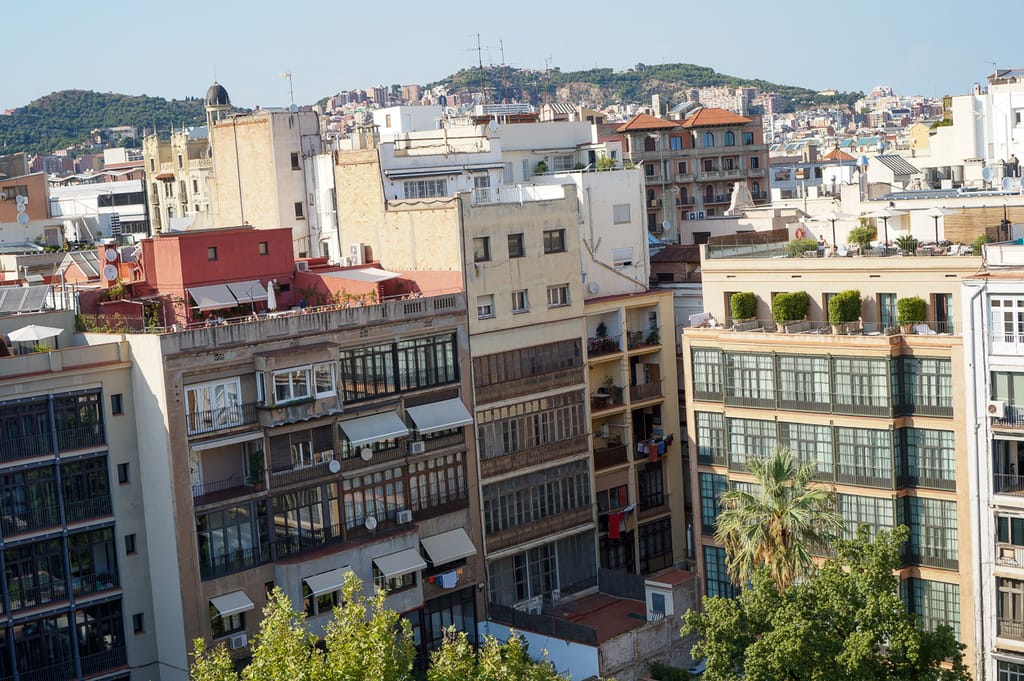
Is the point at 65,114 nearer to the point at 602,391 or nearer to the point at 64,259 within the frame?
the point at 64,259

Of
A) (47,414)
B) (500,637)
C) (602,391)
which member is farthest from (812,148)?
(47,414)

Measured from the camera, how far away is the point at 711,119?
348 ft

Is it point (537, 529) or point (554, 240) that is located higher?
point (554, 240)

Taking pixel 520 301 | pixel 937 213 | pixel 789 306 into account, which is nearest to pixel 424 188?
pixel 520 301

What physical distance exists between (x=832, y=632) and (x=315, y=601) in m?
18.4

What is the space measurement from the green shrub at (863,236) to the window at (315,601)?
72.9ft

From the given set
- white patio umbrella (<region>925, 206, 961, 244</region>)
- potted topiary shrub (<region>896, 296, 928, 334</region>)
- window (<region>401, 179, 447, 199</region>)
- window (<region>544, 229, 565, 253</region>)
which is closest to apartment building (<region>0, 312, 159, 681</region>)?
window (<region>544, 229, 565, 253</region>)

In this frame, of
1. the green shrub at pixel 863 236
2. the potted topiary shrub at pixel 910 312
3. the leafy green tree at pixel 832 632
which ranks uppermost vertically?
the green shrub at pixel 863 236

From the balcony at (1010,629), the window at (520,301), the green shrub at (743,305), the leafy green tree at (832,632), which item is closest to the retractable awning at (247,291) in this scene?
the window at (520,301)

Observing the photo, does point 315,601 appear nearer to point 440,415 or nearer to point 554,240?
point 440,415

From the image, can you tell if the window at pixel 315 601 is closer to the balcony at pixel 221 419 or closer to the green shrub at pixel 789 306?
the balcony at pixel 221 419

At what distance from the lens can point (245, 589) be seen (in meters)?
46.3

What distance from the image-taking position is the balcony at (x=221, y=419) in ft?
150

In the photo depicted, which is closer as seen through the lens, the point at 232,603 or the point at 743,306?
the point at 232,603
